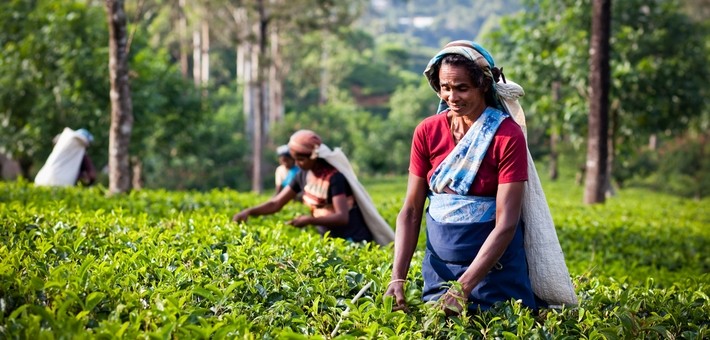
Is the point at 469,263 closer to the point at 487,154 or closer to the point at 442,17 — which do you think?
the point at 487,154

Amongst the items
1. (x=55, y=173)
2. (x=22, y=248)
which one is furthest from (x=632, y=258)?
(x=55, y=173)

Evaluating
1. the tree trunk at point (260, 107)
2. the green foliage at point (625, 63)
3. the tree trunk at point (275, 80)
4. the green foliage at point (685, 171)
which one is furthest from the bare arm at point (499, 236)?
the tree trunk at point (275, 80)

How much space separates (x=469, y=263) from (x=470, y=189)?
0.31 meters

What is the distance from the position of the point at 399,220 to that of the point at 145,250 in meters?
1.28

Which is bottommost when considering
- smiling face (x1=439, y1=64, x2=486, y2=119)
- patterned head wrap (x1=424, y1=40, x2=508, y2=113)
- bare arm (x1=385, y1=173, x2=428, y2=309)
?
bare arm (x1=385, y1=173, x2=428, y2=309)

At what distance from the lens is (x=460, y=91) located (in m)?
2.93

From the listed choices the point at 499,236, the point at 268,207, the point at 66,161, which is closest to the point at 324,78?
the point at 66,161

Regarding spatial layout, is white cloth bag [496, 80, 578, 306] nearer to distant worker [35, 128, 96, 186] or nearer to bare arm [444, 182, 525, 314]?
bare arm [444, 182, 525, 314]

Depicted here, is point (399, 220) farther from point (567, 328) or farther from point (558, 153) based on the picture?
point (558, 153)

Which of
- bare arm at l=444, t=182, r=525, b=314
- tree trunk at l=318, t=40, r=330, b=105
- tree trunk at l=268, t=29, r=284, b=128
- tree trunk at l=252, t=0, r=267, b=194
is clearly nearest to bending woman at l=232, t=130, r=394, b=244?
bare arm at l=444, t=182, r=525, b=314

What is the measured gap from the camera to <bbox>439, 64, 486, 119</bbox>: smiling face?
2.92 m

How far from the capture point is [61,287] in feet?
7.95

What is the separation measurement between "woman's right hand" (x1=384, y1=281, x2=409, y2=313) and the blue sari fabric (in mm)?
127

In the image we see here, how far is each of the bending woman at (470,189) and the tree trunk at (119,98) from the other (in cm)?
577
